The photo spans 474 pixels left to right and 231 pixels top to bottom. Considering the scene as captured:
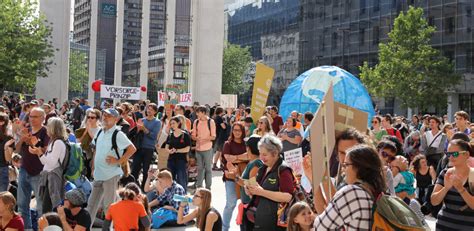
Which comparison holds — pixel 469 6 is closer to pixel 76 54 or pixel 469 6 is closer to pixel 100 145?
pixel 100 145

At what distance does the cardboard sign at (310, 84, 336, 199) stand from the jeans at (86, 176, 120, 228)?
19.4ft

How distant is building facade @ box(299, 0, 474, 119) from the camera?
182 feet

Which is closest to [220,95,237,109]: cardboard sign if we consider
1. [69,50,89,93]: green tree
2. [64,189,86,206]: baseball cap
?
[64,189,86,206]: baseball cap

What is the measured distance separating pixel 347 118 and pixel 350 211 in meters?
1.31

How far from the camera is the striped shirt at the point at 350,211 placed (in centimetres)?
458

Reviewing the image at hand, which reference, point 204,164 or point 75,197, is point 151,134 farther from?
point 75,197

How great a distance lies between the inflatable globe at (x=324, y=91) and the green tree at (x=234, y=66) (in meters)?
68.7

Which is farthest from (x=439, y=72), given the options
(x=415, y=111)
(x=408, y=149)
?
(x=408, y=149)

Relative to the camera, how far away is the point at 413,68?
50719 mm

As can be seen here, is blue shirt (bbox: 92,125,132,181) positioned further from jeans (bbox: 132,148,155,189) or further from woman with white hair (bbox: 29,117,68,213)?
jeans (bbox: 132,148,155,189)

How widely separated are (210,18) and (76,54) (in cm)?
8975

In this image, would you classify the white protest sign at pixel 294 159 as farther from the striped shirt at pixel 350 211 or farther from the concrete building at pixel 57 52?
the concrete building at pixel 57 52

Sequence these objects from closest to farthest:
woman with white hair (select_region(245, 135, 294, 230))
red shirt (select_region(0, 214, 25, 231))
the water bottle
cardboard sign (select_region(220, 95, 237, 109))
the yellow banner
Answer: woman with white hair (select_region(245, 135, 294, 230)), red shirt (select_region(0, 214, 25, 231)), the water bottle, the yellow banner, cardboard sign (select_region(220, 95, 237, 109))

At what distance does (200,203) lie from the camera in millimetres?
8883
